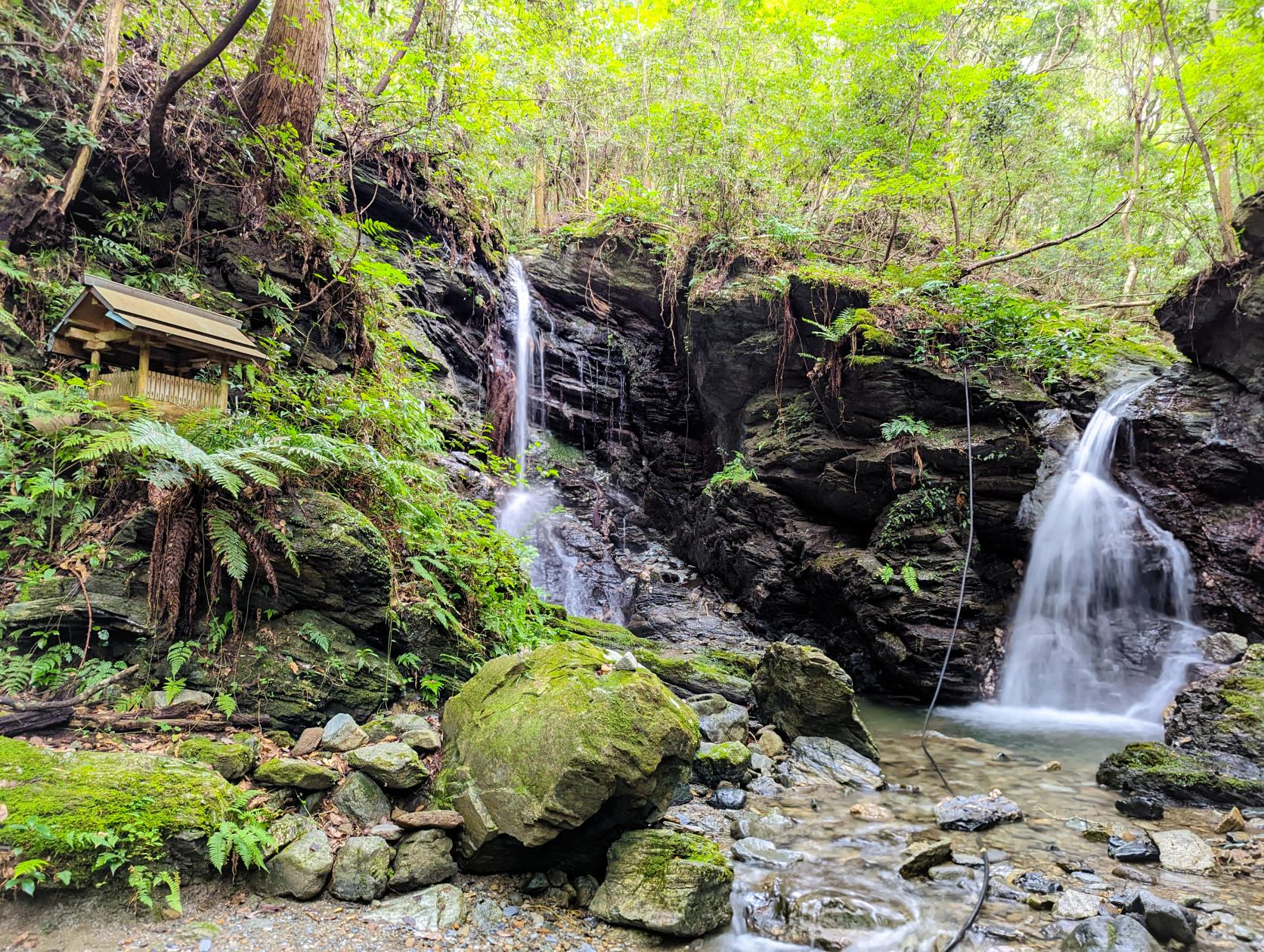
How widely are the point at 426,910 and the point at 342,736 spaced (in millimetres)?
1233

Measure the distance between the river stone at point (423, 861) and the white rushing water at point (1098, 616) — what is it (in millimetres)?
8120

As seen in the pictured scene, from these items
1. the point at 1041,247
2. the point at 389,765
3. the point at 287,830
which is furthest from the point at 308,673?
the point at 1041,247

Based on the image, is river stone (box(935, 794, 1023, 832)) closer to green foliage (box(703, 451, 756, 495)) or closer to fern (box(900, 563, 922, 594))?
fern (box(900, 563, 922, 594))

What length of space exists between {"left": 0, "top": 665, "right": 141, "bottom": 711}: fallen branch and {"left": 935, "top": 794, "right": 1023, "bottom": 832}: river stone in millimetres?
6054

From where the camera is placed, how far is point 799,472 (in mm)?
10859

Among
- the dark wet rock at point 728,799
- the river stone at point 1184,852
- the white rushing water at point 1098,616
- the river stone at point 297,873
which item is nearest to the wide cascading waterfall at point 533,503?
the dark wet rock at point 728,799

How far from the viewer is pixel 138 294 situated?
168 inches

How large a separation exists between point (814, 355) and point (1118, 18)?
13.8 metres

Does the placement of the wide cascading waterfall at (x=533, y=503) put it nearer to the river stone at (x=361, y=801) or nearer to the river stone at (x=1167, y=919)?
the river stone at (x=361, y=801)

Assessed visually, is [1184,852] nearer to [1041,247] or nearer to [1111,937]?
[1111,937]

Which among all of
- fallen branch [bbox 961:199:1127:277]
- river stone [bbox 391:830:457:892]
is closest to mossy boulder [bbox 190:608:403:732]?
river stone [bbox 391:830:457:892]

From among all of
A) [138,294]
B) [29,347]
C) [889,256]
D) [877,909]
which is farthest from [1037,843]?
[889,256]

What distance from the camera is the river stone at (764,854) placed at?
4.09 m

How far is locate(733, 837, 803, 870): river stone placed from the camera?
4.09 m
